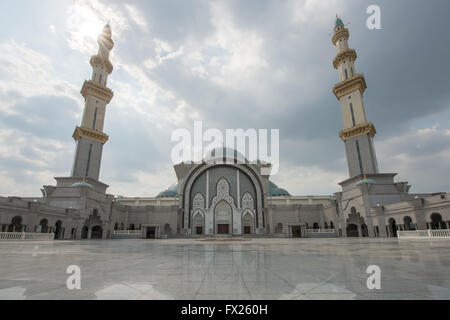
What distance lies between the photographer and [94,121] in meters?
39.0

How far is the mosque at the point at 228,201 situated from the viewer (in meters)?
26.2

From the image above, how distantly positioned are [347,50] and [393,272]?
1771 inches

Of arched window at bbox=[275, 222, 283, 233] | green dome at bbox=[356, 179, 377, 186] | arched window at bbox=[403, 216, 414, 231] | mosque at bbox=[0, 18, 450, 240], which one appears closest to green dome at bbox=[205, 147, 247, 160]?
mosque at bbox=[0, 18, 450, 240]

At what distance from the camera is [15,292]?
8.71 feet

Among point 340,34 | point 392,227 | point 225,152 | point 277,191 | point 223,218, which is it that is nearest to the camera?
point 392,227

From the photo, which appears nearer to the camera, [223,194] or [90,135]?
[90,135]

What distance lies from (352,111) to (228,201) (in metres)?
25.5

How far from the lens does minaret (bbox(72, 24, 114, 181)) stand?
3631 centimetres

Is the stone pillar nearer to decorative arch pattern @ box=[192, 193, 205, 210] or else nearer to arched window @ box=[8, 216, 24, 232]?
decorative arch pattern @ box=[192, 193, 205, 210]

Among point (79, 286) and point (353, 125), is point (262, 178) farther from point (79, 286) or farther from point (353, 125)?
point (79, 286)

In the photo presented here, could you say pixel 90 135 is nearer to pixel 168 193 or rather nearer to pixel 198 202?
pixel 198 202

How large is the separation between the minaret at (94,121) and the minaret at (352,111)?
39.8m

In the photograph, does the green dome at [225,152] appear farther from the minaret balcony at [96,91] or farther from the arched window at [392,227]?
the arched window at [392,227]

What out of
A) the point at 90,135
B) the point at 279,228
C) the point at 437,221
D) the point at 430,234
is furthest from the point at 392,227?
the point at 90,135
